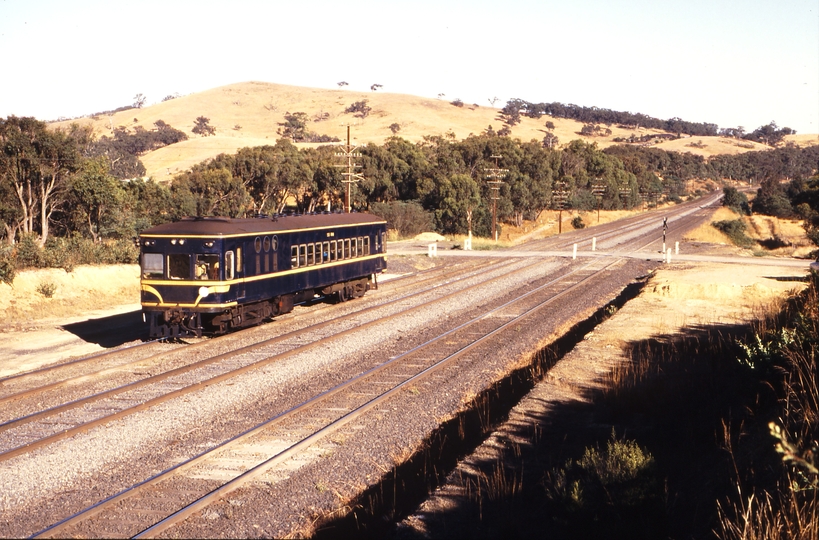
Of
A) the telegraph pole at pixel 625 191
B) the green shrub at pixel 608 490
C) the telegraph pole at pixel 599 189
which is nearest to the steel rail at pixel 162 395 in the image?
the green shrub at pixel 608 490

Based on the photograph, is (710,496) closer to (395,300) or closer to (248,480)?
(248,480)

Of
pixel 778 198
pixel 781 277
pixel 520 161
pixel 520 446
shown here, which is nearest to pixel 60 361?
pixel 520 446

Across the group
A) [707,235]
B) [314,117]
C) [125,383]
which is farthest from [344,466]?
[314,117]

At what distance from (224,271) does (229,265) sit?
0.25 metres

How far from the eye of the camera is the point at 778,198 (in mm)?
86250

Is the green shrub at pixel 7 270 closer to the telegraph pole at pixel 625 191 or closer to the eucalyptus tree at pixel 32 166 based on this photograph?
the eucalyptus tree at pixel 32 166

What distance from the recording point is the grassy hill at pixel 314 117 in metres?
133

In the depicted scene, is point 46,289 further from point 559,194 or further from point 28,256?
point 559,194

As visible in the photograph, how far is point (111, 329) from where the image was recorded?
828 inches

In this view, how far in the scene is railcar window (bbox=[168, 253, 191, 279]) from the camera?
18.0m

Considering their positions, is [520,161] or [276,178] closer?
[276,178]

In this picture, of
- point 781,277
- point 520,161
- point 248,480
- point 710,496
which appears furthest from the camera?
point 520,161

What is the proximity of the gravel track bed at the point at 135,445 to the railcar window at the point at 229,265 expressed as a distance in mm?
3181

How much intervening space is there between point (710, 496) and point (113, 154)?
268 ft
